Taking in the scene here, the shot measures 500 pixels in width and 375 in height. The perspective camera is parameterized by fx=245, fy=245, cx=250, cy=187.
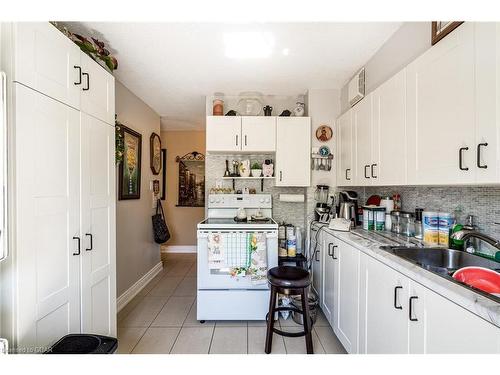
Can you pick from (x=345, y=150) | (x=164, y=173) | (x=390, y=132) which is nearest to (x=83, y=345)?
(x=390, y=132)

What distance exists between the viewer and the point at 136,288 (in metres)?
3.05

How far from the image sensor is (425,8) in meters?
0.50

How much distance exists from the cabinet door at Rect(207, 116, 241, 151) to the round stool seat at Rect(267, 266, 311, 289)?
4.66ft

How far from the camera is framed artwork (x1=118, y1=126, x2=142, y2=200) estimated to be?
272 cm

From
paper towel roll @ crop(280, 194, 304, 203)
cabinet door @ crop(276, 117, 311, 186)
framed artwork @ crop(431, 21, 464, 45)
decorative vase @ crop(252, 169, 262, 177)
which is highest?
framed artwork @ crop(431, 21, 464, 45)

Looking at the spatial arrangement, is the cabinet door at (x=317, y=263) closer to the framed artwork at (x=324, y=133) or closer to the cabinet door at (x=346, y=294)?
the cabinet door at (x=346, y=294)

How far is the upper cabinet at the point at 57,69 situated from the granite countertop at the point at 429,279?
6.18 feet

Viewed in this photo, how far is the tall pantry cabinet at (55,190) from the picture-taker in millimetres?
1018

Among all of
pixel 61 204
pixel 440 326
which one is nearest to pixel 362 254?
pixel 440 326

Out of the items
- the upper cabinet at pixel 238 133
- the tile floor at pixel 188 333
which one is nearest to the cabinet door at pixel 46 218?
the tile floor at pixel 188 333

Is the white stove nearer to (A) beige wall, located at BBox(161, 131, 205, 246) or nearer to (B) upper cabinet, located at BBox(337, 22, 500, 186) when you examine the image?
(B) upper cabinet, located at BBox(337, 22, 500, 186)

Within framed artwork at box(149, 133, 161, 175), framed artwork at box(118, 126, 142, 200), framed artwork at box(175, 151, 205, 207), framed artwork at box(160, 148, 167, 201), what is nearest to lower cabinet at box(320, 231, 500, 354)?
framed artwork at box(118, 126, 142, 200)

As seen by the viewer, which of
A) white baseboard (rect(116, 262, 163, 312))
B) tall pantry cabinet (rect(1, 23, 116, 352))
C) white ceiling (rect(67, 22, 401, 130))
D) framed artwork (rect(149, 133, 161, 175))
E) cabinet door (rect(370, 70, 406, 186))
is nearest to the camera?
tall pantry cabinet (rect(1, 23, 116, 352))

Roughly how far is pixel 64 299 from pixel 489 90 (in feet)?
7.15
